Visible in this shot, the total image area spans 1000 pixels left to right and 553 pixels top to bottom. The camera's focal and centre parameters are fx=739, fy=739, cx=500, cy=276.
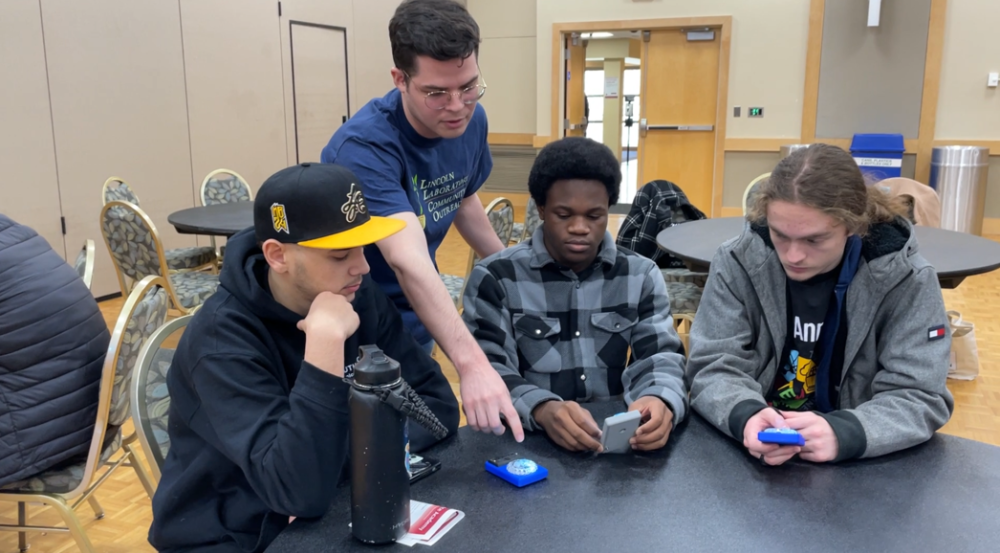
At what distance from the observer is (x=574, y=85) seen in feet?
30.8

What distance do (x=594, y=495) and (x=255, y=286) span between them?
643mm

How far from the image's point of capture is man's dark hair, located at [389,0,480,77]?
1490 mm

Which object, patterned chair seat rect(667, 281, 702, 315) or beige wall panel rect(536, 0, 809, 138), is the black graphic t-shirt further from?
beige wall panel rect(536, 0, 809, 138)

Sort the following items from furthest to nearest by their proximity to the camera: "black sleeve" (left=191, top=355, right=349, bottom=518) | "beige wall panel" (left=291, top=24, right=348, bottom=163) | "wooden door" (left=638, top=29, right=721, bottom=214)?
"wooden door" (left=638, top=29, right=721, bottom=214)
"beige wall panel" (left=291, top=24, right=348, bottom=163)
"black sleeve" (left=191, top=355, right=349, bottom=518)

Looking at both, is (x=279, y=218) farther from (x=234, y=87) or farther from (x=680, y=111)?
(x=680, y=111)

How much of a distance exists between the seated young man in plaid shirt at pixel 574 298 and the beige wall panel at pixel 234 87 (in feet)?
18.5

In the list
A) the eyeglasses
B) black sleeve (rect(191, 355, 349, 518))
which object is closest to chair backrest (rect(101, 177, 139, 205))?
the eyeglasses

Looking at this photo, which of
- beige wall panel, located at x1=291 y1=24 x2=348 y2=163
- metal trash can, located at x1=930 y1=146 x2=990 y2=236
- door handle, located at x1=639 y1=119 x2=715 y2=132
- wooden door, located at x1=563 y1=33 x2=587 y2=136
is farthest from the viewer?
wooden door, located at x1=563 y1=33 x2=587 y2=136

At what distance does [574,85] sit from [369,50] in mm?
2582

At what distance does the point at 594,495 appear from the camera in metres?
1.15

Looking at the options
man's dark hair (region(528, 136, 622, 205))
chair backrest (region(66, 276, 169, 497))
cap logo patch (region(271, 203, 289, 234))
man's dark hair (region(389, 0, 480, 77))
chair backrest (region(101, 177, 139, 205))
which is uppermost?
man's dark hair (region(389, 0, 480, 77))

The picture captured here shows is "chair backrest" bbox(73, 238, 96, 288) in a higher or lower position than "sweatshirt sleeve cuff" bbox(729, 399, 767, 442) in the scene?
higher

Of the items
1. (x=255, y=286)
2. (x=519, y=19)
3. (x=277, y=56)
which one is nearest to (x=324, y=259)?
(x=255, y=286)

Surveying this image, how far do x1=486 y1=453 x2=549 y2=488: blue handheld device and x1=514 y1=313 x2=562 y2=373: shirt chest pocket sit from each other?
0.45 metres
